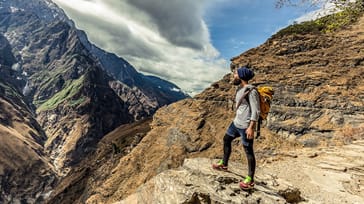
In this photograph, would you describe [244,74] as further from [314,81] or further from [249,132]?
[314,81]

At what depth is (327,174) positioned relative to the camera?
1877 cm

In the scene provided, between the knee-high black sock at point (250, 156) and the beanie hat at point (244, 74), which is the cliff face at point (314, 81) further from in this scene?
the beanie hat at point (244, 74)

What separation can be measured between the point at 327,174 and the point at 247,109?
37.9ft

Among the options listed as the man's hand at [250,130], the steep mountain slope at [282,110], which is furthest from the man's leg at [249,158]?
the steep mountain slope at [282,110]

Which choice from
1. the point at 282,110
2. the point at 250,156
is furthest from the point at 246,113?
the point at 282,110

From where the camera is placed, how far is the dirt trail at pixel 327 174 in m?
15.1

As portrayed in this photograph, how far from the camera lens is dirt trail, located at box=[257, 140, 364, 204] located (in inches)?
594

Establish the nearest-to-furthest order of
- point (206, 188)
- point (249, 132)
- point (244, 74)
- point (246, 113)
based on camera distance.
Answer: point (249, 132) < point (246, 113) < point (244, 74) < point (206, 188)

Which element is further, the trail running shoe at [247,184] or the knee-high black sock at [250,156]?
the trail running shoe at [247,184]

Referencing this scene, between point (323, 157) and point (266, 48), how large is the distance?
37.3 metres

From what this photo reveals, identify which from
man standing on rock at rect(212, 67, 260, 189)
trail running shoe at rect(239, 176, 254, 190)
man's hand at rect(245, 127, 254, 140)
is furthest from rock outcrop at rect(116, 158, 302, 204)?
man's hand at rect(245, 127, 254, 140)

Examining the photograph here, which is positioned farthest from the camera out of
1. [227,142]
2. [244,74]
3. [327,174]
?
[327,174]

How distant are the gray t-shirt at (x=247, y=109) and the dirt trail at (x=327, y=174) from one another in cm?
545

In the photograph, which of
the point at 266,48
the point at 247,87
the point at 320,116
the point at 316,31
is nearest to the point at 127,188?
the point at 320,116
